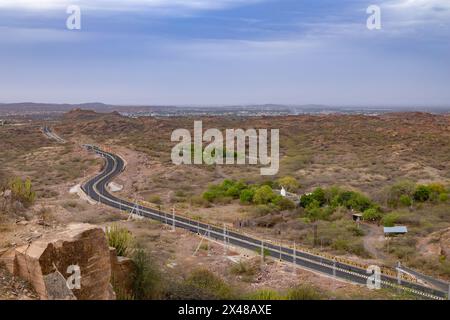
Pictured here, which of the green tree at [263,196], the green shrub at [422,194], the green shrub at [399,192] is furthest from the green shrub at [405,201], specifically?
the green tree at [263,196]

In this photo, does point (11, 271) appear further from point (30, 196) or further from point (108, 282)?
point (30, 196)

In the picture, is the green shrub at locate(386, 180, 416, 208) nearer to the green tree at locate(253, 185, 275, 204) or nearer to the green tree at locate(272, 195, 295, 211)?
the green tree at locate(272, 195, 295, 211)

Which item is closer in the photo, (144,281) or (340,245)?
(144,281)

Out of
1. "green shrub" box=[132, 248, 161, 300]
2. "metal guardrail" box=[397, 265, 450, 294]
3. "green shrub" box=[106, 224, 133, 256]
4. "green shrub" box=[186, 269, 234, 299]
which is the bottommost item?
"metal guardrail" box=[397, 265, 450, 294]

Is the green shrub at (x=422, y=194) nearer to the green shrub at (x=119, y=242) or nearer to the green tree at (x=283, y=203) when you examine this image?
the green tree at (x=283, y=203)

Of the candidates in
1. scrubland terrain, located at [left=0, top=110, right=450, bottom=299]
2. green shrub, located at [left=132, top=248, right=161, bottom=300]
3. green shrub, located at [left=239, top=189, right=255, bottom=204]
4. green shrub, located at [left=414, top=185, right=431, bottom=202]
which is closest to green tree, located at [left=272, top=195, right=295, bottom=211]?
scrubland terrain, located at [left=0, top=110, right=450, bottom=299]

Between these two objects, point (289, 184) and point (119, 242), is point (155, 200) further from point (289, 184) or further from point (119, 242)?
point (119, 242)

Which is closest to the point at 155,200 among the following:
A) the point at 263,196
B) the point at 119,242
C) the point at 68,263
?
the point at 263,196
